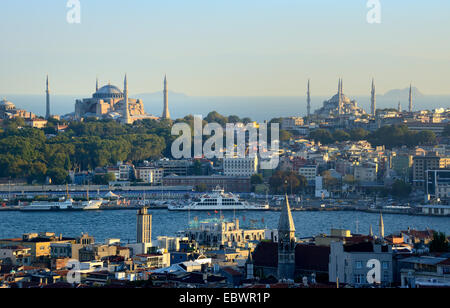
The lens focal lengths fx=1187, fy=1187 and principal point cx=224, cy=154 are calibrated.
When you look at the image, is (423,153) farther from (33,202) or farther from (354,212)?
(33,202)

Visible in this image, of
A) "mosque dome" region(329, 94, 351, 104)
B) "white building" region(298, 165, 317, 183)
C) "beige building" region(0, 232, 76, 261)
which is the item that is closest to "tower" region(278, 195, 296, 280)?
"beige building" region(0, 232, 76, 261)

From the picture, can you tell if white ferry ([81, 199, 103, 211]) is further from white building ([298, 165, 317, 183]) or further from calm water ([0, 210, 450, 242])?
white building ([298, 165, 317, 183])

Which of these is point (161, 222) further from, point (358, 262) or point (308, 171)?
point (358, 262)

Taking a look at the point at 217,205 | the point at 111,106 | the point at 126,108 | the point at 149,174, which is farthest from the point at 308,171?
the point at 111,106

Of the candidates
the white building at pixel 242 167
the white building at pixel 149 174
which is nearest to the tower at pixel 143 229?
the white building at pixel 242 167

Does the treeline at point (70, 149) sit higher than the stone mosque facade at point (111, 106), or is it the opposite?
the stone mosque facade at point (111, 106)

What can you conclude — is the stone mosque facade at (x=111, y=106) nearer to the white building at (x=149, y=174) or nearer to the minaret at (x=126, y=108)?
the minaret at (x=126, y=108)
